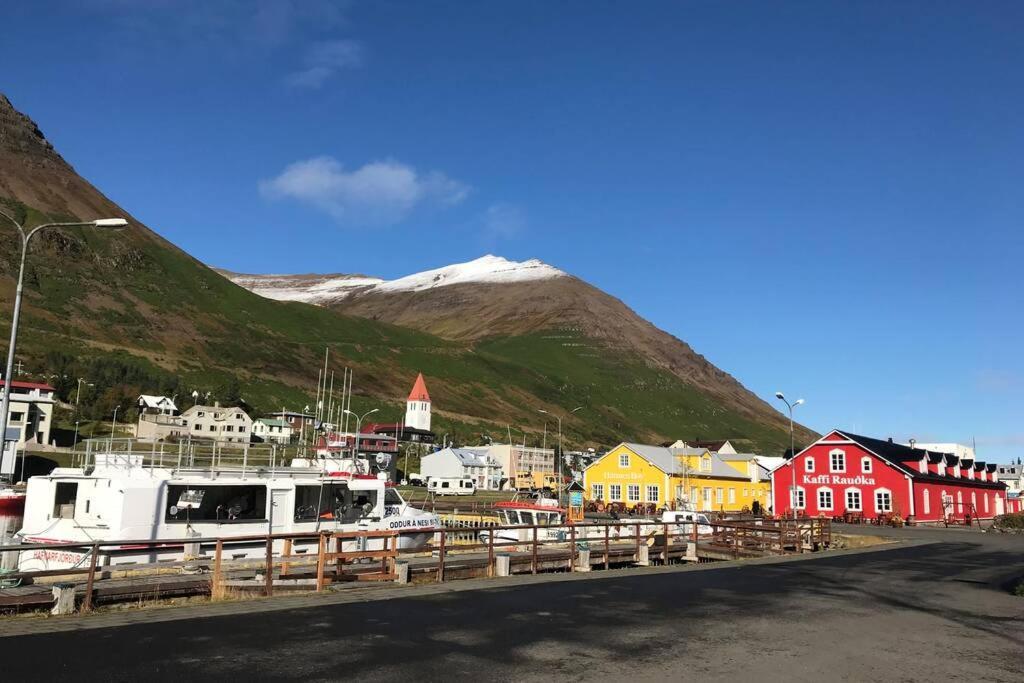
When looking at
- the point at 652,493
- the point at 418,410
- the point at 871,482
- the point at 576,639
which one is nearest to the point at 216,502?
the point at 576,639

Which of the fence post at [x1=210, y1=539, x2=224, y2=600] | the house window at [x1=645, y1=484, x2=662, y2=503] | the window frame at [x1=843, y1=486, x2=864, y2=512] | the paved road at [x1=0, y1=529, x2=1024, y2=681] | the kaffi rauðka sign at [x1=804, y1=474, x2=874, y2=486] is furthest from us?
the house window at [x1=645, y1=484, x2=662, y2=503]

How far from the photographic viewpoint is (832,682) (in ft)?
34.0

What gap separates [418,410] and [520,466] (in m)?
56.0

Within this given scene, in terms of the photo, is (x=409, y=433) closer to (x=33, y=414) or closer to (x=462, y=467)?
(x=462, y=467)

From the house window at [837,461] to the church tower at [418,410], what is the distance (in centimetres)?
12670

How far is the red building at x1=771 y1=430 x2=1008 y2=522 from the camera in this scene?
64250 mm

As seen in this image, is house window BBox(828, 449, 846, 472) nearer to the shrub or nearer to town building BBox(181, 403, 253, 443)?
the shrub

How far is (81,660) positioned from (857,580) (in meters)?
21.0

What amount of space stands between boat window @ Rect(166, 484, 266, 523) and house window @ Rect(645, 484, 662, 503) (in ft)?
175

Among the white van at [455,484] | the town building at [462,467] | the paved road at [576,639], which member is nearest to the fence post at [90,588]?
the paved road at [576,639]

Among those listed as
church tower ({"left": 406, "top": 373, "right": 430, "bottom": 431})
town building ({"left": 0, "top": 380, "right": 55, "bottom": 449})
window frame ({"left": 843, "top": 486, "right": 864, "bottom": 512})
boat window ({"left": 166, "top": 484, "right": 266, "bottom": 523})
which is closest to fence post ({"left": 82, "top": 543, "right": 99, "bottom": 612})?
boat window ({"left": 166, "top": 484, "right": 266, "bottom": 523})

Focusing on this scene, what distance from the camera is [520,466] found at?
454 feet

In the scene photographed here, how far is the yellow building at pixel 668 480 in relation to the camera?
2862 inches

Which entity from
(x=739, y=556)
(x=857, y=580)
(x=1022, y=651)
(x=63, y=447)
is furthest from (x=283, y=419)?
(x=1022, y=651)
